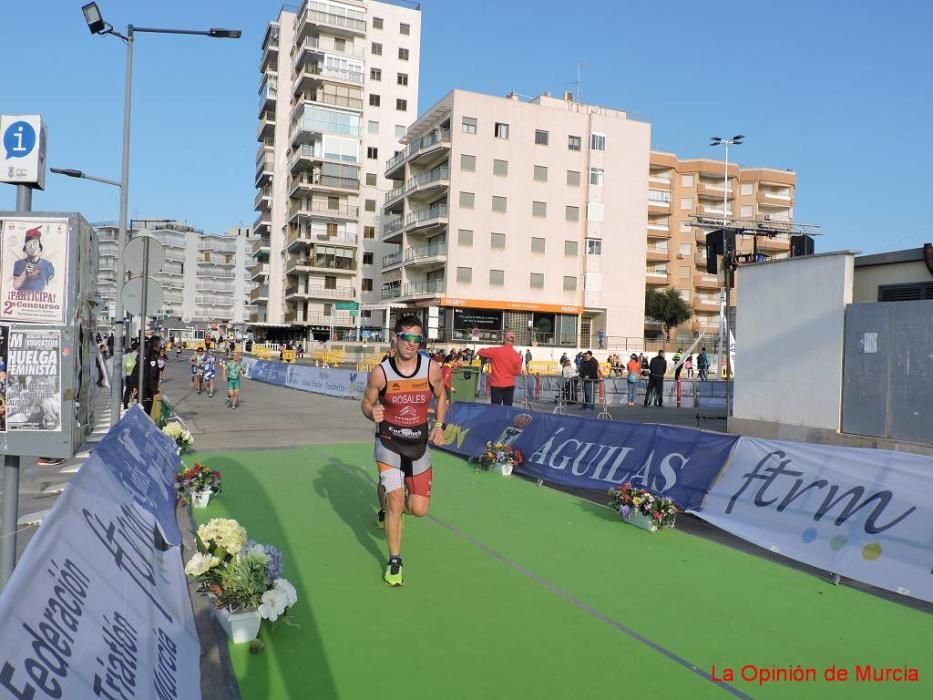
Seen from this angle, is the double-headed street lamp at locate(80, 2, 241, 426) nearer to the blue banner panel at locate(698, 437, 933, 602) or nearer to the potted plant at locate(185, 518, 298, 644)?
the potted plant at locate(185, 518, 298, 644)

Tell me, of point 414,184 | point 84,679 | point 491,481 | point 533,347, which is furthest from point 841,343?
point 414,184

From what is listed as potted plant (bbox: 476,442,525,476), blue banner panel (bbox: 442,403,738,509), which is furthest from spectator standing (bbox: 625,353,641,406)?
potted plant (bbox: 476,442,525,476)

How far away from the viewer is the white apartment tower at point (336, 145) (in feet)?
233

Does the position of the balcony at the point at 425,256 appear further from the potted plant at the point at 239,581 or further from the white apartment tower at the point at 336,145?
the potted plant at the point at 239,581

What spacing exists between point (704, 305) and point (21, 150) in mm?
78543

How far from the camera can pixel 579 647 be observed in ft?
14.6

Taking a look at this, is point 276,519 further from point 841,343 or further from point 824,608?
point 841,343

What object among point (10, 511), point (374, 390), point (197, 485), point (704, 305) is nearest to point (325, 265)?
point (704, 305)

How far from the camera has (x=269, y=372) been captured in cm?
3544

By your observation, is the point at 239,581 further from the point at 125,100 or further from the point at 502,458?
the point at 125,100

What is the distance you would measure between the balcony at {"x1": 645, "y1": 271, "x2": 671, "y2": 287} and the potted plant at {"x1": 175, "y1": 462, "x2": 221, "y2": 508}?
70.3m

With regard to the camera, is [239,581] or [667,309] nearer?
[239,581]

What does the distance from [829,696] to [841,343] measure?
32.3 feet

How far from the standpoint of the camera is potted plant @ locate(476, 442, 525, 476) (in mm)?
10578
